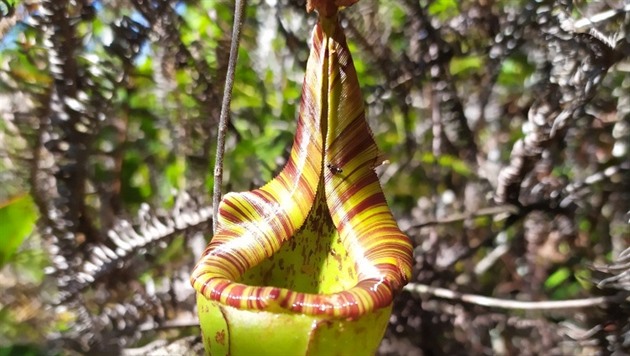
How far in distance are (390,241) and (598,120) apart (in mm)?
854

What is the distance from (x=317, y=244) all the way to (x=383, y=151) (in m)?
0.65

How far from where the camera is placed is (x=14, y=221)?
1.43 metres

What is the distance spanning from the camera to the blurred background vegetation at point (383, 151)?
1.26 meters

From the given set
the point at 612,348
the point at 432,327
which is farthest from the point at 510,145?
the point at 612,348

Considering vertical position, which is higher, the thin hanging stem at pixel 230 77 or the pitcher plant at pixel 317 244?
the thin hanging stem at pixel 230 77

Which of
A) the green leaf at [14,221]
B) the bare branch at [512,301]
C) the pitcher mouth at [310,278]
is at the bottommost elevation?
the bare branch at [512,301]

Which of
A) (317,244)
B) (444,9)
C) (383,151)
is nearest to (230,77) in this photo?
(317,244)

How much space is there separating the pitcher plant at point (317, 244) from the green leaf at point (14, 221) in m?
0.81

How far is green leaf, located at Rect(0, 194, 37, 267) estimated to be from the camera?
1424mm

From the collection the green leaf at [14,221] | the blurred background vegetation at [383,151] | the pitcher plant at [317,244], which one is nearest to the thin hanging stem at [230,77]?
the pitcher plant at [317,244]

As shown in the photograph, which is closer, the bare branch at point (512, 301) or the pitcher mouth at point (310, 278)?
the pitcher mouth at point (310, 278)

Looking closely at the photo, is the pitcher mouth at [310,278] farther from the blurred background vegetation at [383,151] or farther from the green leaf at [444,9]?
the green leaf at [444,9]

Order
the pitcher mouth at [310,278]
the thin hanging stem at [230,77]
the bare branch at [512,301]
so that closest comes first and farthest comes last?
1. the pitcher mouth at [310,278]
2. the thin hanging stem at [230,77]
3. the bare branch at [512,301]

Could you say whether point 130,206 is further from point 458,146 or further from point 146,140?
point 458,146
